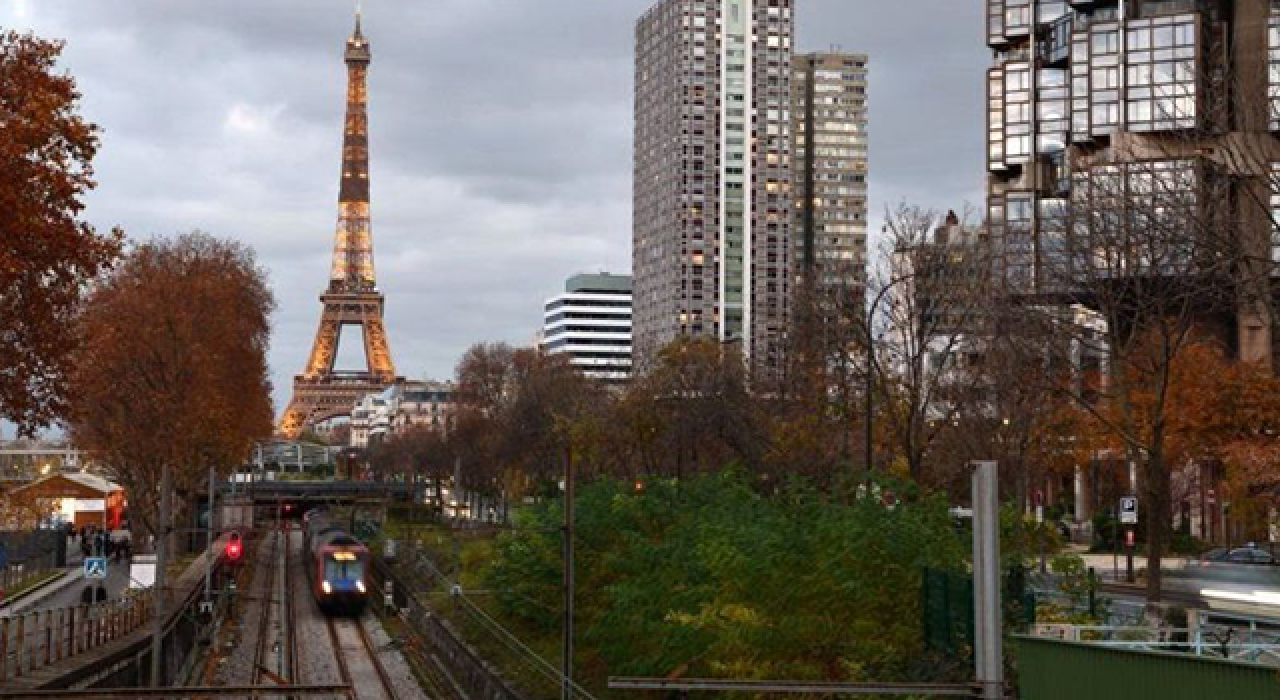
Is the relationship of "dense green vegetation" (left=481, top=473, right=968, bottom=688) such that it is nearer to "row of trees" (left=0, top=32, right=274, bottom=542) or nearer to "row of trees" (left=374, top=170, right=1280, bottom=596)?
"row of trees" (left=374, top=170, right=1280, bottom=596)

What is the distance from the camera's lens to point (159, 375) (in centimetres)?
6919

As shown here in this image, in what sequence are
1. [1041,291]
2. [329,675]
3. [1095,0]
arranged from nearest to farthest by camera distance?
[329,675], [1041,291], [1095,0]

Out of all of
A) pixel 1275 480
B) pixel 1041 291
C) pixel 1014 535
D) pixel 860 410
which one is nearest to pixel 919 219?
pixel 1041 291

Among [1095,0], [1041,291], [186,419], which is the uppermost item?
[1095,0]

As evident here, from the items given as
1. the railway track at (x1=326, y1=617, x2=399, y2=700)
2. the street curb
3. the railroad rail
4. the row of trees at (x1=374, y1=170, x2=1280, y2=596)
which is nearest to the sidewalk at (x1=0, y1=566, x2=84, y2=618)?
the street curb

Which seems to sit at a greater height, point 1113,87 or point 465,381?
point 1113,87

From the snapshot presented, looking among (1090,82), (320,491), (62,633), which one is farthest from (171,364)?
(320,491)

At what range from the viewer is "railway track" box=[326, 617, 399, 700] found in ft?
128

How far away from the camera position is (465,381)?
134125 millimetres

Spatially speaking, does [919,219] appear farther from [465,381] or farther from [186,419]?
[465,381]

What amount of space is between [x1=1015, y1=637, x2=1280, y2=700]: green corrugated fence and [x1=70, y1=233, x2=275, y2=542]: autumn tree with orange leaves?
5262 centimetres

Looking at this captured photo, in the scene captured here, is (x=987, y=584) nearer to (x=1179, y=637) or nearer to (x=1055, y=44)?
(x=1179, y=637)

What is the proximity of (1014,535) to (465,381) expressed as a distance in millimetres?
109157

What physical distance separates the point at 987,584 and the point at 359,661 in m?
39.4
